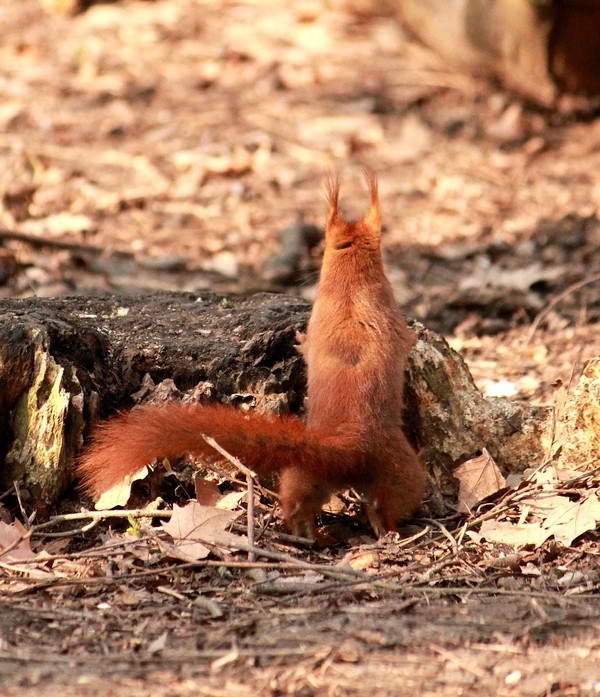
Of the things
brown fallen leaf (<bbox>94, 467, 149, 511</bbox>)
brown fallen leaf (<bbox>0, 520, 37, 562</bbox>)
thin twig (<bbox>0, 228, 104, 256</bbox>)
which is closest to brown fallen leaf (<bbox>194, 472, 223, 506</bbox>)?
brown fallen leaf (<bbox>94, 467, 149, 511</bbox>)

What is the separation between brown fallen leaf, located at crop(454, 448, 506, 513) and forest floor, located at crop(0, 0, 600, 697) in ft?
0.29

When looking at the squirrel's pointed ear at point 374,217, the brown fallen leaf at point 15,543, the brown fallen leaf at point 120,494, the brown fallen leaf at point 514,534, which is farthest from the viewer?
the squirrel's pointed ear at point 374,217

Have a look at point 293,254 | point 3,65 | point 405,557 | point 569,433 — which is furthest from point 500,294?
point 3,65

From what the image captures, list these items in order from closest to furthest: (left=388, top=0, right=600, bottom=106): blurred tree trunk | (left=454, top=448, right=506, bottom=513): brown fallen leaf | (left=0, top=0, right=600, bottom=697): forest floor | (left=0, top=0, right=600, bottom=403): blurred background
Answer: (left=0, top=0, right=600, bottom=697): forest floor < (left=454, top=448, right=506, bottom=513): brown fallen leaf < (left=0, top=0, right=600, bottom=403): blurred background < (left=388, top=0, right=600, bottom=106): blurred tree trunk

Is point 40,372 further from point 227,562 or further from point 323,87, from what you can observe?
point 323,87

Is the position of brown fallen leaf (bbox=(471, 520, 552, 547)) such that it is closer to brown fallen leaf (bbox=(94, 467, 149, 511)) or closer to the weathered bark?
the weathered bark

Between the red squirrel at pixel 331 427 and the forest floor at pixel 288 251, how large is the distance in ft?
0.63

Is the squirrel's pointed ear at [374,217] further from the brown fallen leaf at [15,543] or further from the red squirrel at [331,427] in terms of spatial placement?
the brown fallen leaf at [15,543]

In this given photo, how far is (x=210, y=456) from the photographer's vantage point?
3.48 m

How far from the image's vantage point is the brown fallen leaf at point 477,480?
3.85 m

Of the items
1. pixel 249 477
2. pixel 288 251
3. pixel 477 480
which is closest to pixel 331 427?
pixel 249 477

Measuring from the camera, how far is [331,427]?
3.49 m

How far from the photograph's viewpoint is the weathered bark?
12.0ft

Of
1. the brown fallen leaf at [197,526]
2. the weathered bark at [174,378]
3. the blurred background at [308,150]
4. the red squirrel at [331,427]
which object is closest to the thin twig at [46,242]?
the blurred background at [308,150]
